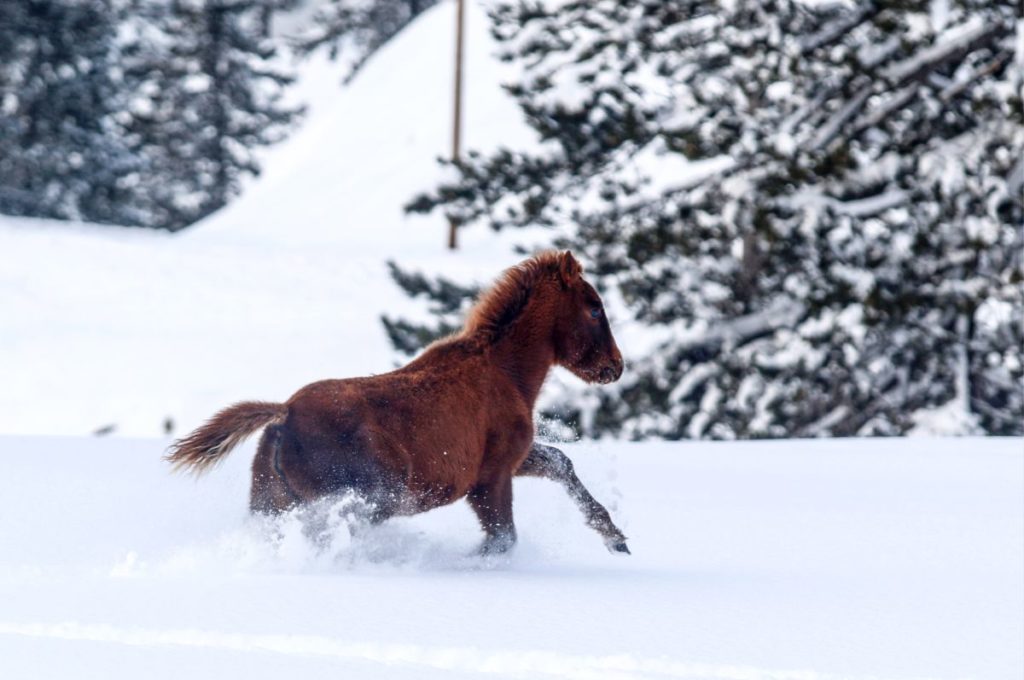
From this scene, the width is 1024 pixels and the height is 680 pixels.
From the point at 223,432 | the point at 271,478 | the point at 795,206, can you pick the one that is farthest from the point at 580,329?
the point at 795,206

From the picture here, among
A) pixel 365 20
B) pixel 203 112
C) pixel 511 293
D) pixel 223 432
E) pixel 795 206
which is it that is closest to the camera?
pixel 223 432

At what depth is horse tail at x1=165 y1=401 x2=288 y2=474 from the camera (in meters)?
4.88

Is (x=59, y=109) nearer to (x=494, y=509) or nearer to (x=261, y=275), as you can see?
(x=261, y=275)

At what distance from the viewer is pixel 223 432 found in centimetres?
490

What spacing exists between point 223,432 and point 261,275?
24742 millimetres

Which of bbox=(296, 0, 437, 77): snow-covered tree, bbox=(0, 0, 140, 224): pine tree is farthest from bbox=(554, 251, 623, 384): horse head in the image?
bbox=(296, 0, 437, 77): snow-covered tree

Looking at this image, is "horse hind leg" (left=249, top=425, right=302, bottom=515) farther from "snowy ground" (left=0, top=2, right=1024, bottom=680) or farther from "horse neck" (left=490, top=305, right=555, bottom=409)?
"horse neck" (left=490, top=305, right=555, bottom=409)

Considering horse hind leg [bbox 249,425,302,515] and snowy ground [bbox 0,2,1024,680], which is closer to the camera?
snowy ground [bbox 0,2,1024,680]

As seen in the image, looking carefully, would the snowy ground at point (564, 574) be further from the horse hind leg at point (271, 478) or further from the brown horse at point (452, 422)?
the brown horse at point (452, 422)

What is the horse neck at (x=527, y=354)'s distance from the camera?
5551 millimetres

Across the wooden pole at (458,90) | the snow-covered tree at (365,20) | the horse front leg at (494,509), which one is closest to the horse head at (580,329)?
→ the horse front leg at (494,509)

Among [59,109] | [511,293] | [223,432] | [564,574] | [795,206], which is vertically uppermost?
[59,109]

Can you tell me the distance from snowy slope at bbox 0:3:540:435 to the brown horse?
11.0 m

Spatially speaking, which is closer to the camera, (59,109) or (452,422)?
(452,422)
